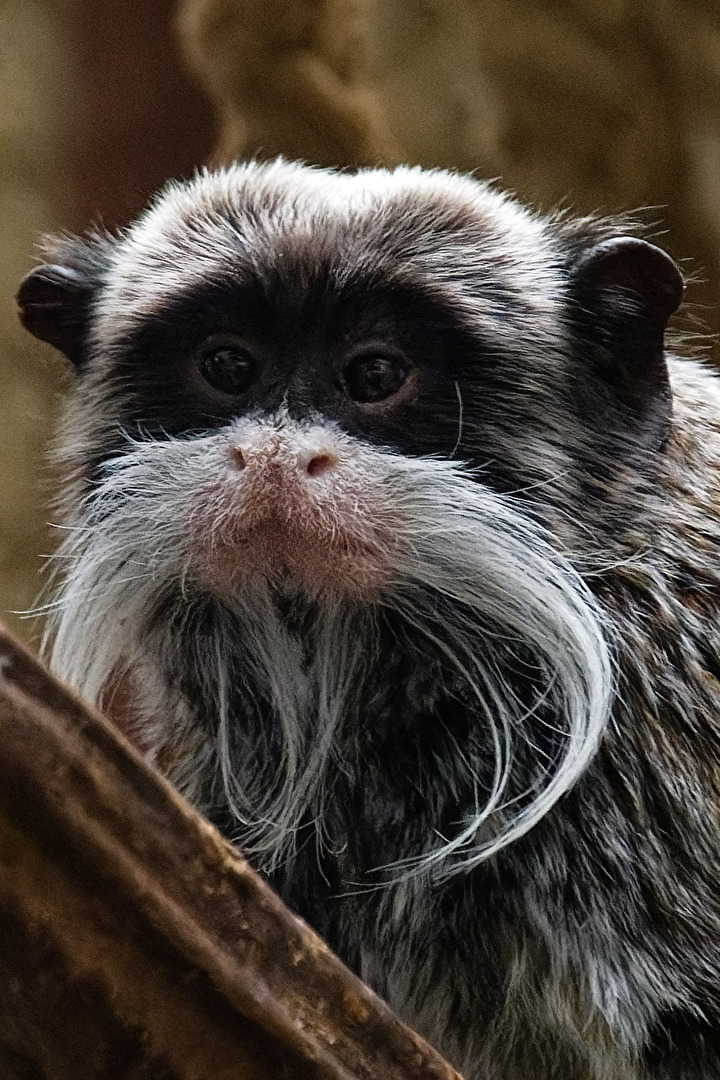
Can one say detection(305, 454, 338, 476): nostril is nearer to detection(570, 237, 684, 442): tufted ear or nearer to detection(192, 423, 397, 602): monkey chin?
detection(192, 423, 397, 602): monkey chin

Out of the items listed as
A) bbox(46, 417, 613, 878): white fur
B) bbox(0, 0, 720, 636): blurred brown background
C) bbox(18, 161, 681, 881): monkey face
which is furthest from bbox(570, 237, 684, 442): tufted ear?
Answer: bbox(0, 0, 720, 636): blurred brown background

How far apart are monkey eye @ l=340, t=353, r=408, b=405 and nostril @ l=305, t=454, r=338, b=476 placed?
0.37 ft

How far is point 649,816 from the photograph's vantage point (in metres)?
1.53

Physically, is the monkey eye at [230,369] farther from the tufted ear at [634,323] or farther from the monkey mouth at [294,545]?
the tufted ear at [634,323]

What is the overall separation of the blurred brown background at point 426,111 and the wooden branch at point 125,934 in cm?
189

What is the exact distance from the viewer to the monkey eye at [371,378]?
1.53 metres

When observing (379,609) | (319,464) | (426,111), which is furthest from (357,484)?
(426,111)

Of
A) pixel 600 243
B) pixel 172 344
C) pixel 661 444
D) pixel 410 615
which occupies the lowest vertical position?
pixel 410 615

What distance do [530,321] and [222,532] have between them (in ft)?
1.37

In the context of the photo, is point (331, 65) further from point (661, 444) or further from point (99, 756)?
point (99, 756)

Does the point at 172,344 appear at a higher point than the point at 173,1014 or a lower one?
higher

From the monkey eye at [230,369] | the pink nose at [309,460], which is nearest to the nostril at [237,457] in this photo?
the pink nose at [309,460]

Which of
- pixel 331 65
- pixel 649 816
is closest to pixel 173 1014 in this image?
pixel 649 816

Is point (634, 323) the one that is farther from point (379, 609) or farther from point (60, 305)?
point (60, 305)
